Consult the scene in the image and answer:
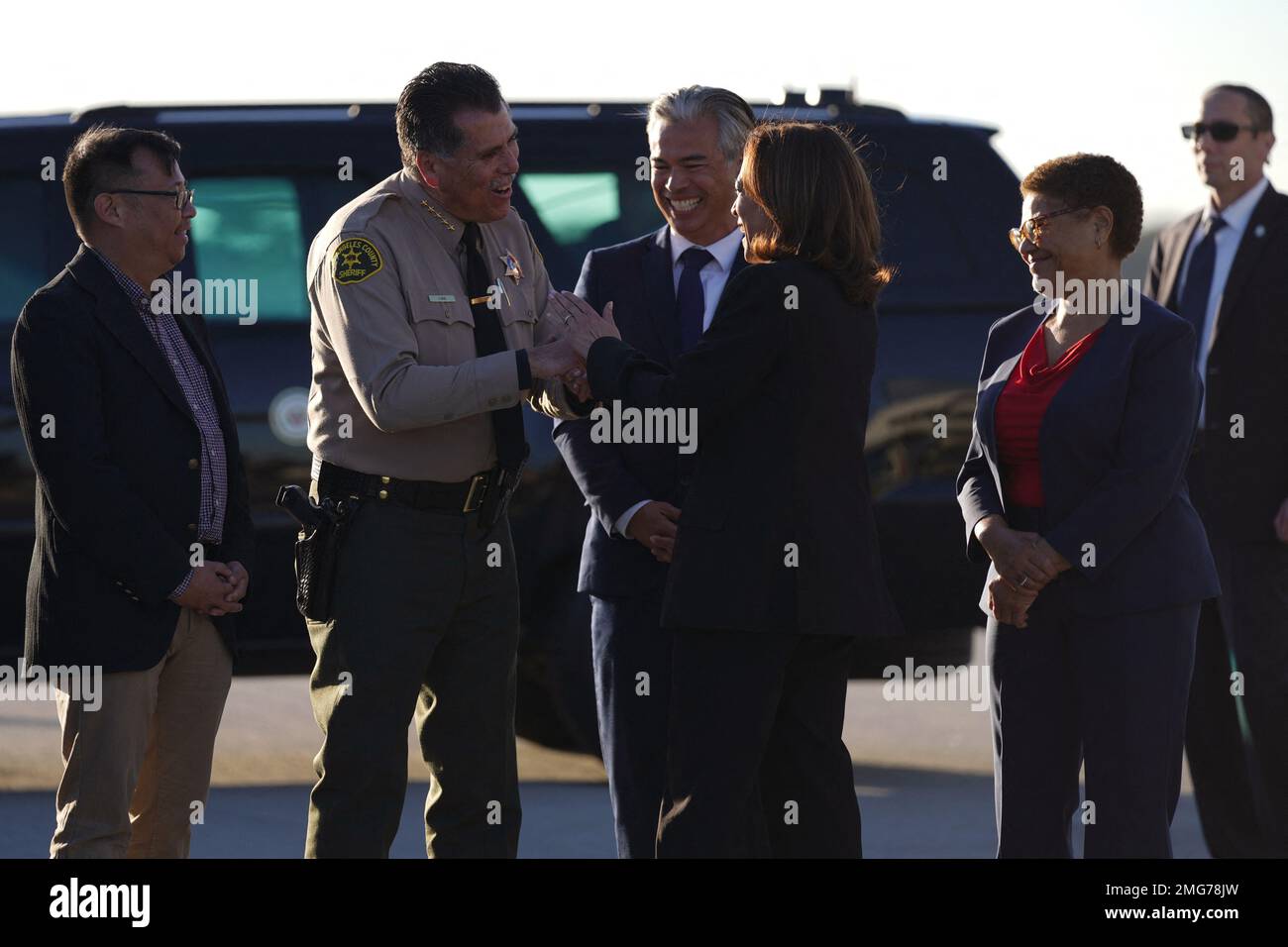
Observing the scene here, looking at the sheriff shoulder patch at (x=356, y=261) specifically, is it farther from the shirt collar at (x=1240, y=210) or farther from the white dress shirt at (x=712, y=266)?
the shirt collar at (x=1240, y=210)

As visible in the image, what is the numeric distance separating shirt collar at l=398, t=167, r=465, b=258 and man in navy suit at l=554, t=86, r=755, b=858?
0.56m

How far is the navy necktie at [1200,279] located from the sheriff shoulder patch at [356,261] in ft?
8.69

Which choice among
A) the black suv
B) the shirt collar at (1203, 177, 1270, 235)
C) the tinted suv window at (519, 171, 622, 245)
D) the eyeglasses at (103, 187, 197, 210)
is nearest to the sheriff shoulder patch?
the eyeglasses at (103, 187, 197, 210)

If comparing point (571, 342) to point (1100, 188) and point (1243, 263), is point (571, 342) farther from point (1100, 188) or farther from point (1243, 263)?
point (1243, 263)

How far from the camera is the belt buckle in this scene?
4277 millimetres

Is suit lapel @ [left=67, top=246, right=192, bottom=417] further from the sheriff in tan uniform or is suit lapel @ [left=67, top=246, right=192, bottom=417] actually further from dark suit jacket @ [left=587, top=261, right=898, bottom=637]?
dark suit jacket @ [left=587, top=261, right=898, bottom=637]

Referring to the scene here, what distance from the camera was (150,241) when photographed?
171 inches

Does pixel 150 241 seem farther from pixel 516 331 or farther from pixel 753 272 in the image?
pixel 753 272

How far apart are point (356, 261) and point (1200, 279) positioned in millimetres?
2747

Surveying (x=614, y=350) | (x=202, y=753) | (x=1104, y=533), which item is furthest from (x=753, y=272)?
(x=202, y=753)

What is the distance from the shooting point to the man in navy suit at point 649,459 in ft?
14.9

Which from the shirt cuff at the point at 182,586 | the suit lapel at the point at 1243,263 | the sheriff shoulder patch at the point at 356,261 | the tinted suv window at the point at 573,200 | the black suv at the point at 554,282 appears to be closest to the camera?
the sheriff shoulder patch at the point at 356,261

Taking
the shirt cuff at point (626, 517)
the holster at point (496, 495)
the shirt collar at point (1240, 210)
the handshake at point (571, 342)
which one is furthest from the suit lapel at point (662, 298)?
the shirt collar at point (1240, 210)

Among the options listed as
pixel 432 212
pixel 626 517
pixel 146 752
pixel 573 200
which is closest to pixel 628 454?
pixel 626 517
